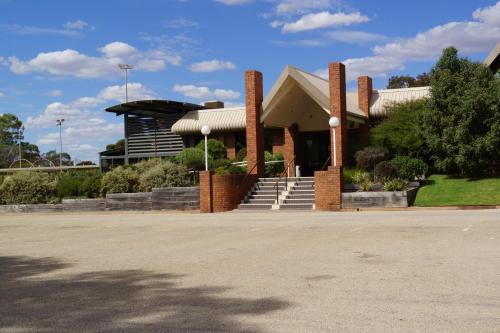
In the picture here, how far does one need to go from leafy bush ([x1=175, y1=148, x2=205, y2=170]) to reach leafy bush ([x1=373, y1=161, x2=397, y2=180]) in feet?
30.2

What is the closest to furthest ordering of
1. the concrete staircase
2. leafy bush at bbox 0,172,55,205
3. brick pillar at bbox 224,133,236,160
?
1. the concrete staircase
2. leafy bush at bbox 0,172,55,205
3. brick pillar at bbox 224,133,236,160

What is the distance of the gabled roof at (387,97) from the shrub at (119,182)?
13265mm

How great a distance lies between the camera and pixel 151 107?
3659 centimetres

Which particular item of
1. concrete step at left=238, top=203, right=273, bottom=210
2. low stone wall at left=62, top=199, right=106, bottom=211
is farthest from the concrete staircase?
low stone wall at left=62, top=199, right=106, bottom=211

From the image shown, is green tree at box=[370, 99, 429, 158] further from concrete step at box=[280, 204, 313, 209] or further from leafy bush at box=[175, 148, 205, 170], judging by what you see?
leafy bush at box=[175, 148, 205, 170]

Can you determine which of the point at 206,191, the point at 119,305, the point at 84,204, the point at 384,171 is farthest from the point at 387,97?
the point at 119,305

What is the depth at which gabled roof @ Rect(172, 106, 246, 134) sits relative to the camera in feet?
115

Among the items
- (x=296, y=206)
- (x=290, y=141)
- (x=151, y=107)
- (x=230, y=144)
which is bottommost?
(x=296, y=206)

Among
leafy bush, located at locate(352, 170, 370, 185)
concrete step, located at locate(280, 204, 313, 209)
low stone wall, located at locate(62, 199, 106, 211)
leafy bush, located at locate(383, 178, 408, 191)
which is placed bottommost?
concrete step, located at locate(280, 204, 313, 209)

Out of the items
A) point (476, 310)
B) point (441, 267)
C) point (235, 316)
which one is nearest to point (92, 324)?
point (235, 316)

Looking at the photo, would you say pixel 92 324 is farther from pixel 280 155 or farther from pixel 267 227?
pixel 280 155

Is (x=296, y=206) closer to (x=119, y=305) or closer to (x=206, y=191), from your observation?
(x=206, y=191)

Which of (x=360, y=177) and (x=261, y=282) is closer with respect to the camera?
(x=261, y=282)

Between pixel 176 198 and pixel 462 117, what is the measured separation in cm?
1176
